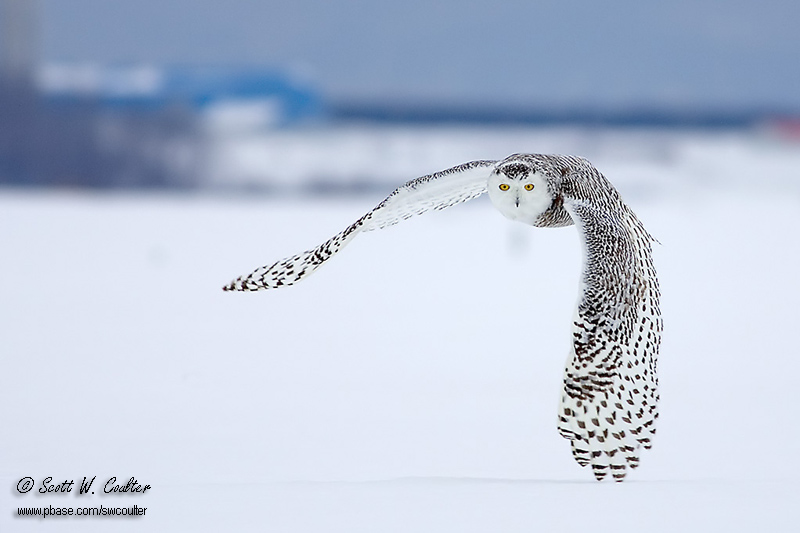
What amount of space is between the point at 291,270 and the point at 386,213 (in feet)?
1.49

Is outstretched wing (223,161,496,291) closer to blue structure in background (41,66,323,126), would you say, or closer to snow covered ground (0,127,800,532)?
snow covered ground (0,127,800,532)

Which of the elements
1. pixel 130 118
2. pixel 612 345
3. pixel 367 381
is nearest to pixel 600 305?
pixel 612 345

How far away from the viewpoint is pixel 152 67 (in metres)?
39.2

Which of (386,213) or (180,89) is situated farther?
(180,89)

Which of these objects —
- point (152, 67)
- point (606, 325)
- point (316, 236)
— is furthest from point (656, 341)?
point (152, 67)

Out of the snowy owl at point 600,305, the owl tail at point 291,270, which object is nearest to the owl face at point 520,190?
the snowy owl at point 600,305

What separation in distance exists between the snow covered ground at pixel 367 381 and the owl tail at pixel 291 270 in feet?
2.75

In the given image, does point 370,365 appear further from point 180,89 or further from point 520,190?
point 180,89

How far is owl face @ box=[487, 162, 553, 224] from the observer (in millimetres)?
→ 3867

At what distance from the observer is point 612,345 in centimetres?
388

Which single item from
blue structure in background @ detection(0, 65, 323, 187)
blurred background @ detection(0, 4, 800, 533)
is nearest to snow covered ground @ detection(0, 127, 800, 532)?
blurred background @ detection(0, 4, 800, 533)

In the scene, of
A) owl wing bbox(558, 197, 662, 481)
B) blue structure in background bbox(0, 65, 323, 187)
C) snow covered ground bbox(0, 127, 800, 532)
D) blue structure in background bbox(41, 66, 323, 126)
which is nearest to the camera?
owl wing bbox(558, 197, 662, 481)

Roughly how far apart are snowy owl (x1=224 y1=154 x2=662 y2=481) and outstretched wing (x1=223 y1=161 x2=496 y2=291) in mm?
21

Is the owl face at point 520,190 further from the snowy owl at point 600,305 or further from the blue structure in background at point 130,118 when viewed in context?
the blue structure in background at point 130,118
